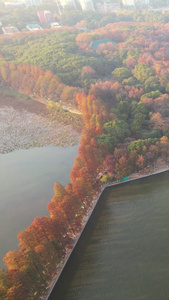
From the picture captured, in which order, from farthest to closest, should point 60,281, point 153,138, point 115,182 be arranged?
point 153,138 → point 115,182 → point 60,281

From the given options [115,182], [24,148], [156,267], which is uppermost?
[24,148]

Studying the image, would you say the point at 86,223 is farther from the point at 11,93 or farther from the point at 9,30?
the point at 9,30

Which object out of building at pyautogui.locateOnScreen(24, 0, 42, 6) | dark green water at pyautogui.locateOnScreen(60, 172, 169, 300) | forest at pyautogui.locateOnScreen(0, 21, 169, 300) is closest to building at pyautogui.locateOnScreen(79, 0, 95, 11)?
building at pyautogui.locateOnScreen(24, 0, 42, 6)

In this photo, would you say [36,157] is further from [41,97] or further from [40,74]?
[40,74]

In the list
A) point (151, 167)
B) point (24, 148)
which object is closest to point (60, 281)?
point (151, 167)

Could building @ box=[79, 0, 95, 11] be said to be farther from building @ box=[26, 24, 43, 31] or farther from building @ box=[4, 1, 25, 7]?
building @ box=[26, 24, 43, 31]

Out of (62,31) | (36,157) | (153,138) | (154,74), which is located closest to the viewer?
(153,138)

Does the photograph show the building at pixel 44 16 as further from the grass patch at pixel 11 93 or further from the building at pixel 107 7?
the grass patch at pixel 11 93

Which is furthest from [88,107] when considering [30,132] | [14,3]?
[14,3]
